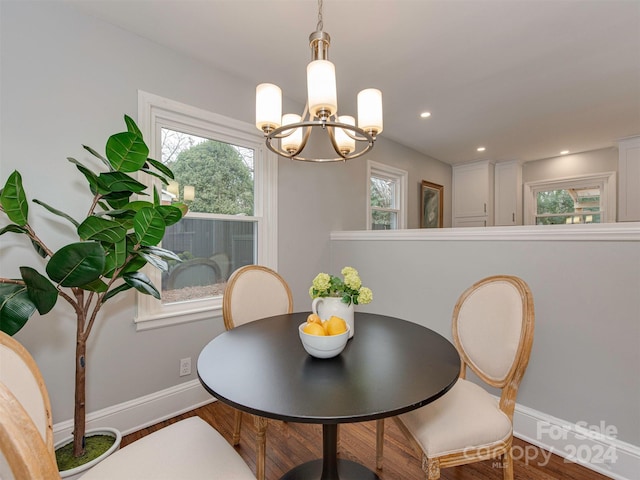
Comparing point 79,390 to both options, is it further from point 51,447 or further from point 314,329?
point 314,329

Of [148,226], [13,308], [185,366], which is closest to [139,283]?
[148,226]

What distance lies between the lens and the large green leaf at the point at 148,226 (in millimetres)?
Answer: 1354

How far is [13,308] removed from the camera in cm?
116

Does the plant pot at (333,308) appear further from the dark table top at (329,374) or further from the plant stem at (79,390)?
the plant stem at (79,390)

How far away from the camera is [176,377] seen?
2.14m

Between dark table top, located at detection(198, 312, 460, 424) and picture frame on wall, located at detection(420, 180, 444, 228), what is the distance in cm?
348

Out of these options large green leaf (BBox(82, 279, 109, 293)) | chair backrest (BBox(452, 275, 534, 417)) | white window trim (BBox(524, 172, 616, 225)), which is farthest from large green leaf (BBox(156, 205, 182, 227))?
white window trim (BBox(524, 172, 616, 225))

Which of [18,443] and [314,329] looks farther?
[314,329]

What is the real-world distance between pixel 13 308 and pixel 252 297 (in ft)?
3.49

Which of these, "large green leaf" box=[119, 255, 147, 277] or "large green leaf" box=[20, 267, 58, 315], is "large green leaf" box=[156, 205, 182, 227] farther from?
"large green leaf" box=[20, 267, 58, 315]

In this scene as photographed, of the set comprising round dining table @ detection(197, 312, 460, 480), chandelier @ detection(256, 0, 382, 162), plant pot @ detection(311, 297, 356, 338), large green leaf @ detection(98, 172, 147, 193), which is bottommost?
round dining table @ detection(197, 312, 460, 480)

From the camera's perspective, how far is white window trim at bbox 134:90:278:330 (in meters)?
2.00

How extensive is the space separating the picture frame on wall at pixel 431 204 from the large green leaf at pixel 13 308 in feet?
14.5

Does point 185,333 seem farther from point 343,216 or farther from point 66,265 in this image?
point 343,216
